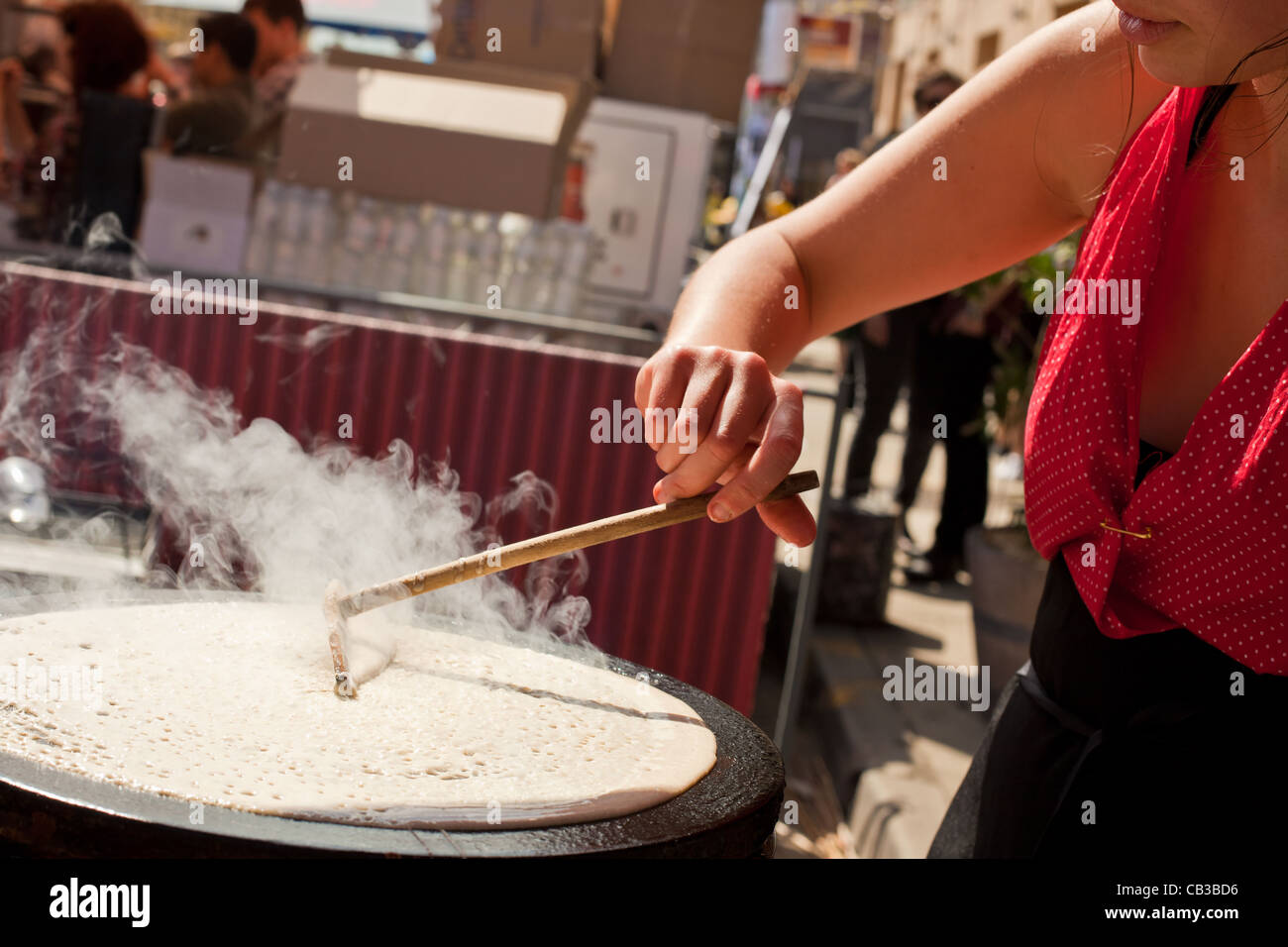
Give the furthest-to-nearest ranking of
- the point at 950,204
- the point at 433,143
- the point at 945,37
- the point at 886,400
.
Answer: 1. the point at 945,37
2. the point at 886,400
3. the point at 433,143
4. the point at 950,204

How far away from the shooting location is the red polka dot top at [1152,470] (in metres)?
1.23

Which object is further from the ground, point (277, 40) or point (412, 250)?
point (277, 40)

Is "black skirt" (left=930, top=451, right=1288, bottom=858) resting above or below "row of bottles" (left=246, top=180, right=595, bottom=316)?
below

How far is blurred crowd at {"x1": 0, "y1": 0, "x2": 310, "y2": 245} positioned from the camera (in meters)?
4.70

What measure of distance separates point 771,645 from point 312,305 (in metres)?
2.36

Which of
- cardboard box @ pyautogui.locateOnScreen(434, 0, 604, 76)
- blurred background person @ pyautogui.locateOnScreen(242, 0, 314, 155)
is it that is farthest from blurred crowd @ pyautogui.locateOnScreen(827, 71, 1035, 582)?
blurred background person @ pyautogui.locateOnScreen(242, 0, 314, 155)

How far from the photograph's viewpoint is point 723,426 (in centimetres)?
132

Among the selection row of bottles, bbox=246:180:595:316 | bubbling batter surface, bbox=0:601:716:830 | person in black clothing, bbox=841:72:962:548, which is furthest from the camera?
person in black clothing, bbox=841:72:962:548

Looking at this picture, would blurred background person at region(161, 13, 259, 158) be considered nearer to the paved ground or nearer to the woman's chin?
the paved ground

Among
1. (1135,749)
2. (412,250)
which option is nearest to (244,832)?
(1135,749)

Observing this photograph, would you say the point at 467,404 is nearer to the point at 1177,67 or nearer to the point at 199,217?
the point at 199,217

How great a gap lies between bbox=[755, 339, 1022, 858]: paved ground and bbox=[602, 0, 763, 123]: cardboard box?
5.65 feet

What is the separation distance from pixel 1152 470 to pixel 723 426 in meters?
0.47
